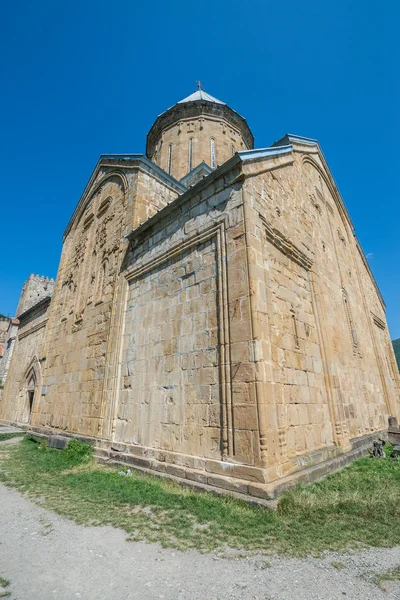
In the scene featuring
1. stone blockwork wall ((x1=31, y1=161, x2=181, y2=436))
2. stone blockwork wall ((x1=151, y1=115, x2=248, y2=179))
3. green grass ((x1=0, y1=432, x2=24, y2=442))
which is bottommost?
green grass ((x1=0, y1=432, x2=24, y2=442))

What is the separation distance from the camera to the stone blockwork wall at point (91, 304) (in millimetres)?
7754

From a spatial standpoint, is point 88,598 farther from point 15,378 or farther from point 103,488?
point 15,378

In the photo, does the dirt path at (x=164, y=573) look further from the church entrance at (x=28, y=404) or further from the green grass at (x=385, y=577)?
the church entrance at (x=28, y=404)

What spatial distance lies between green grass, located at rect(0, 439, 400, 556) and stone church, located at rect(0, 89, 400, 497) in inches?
12.6

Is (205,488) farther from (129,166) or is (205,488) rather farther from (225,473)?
(129,166)

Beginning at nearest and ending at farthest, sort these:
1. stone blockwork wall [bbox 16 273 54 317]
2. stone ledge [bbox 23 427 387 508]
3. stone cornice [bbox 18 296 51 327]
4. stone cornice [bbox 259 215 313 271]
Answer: stone ledge [bbox 23 427 387 508] → stone cornice [bbox 259 215 313 271] → stone cornice [bbox 18 296 51 327] → stone blockwork wall [bbox 16 273 54 317]

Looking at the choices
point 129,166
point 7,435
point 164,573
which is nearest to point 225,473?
point 164,573

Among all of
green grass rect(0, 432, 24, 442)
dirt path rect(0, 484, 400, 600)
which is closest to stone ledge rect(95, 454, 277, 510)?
dirt path rect(0, 484, 400, 600)

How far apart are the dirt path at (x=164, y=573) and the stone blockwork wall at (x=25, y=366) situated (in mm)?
9822

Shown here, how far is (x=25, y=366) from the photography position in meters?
14.1

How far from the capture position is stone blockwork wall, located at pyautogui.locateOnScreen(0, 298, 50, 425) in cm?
1302

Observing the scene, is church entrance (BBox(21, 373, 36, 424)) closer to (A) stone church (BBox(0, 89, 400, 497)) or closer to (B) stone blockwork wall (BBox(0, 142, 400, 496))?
(A) stone church (BBox(0, 89, 400, 497))

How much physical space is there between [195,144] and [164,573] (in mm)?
15160

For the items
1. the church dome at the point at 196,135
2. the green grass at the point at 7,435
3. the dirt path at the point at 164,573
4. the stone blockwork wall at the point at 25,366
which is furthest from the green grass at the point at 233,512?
the church dome at the point at 196,135
